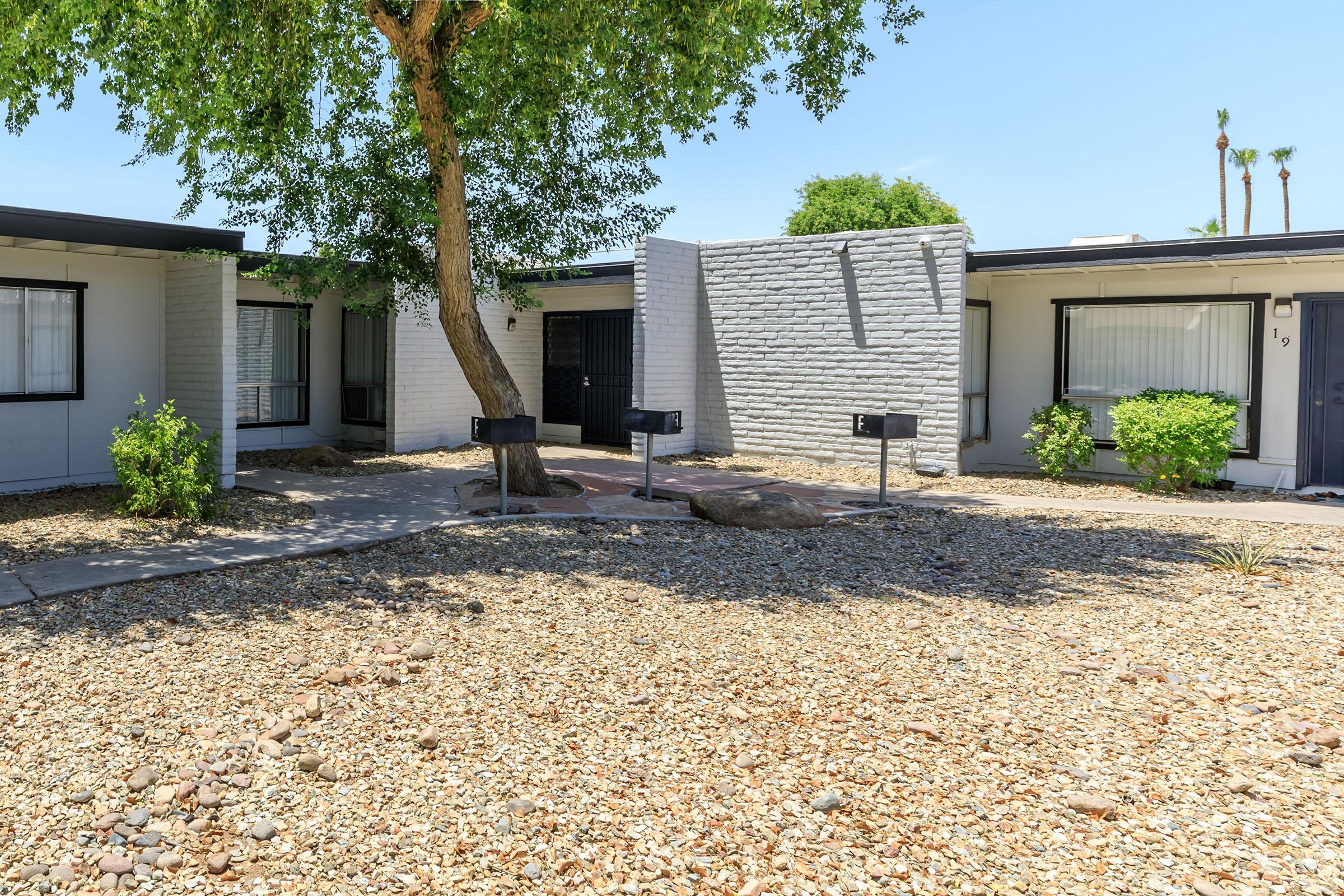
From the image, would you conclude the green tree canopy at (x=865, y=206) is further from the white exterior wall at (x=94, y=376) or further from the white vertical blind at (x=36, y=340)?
the white vertical blind at (x=36, y=340)

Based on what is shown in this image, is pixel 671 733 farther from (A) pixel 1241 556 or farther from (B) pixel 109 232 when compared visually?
(B) pixel 109 232

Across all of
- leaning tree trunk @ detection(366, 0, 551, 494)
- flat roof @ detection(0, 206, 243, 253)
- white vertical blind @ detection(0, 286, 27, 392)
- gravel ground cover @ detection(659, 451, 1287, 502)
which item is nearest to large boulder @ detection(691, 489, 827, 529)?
leaning tree trunk @ detection(366, 0, 551, 494)

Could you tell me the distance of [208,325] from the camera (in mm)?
10242

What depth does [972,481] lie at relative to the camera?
12.2m

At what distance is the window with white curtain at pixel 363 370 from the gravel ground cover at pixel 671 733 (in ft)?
26.7

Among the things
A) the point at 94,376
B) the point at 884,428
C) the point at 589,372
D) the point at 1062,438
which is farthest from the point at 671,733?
the point at 589,372

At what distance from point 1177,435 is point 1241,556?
3.45 meters

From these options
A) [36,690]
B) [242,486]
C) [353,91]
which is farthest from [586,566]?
[353,91]

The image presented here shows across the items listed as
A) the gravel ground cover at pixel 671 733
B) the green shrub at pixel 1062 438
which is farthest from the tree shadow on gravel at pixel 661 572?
the green shrub at pixel 1062 438

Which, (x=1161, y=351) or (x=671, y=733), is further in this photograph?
(x=1161, y=351)

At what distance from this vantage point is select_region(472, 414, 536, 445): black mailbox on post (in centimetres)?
868

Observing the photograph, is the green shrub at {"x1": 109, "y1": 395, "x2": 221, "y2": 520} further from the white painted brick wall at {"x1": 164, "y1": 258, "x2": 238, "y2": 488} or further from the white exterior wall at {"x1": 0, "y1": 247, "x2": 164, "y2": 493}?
the white exterior wall at {"x1": 0, "y1": 247, "x2": 164, "y2": 493}

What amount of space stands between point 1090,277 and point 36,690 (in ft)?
39.6

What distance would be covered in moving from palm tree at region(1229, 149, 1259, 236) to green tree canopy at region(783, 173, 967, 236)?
431 inches
